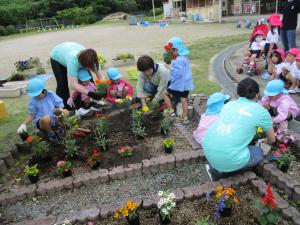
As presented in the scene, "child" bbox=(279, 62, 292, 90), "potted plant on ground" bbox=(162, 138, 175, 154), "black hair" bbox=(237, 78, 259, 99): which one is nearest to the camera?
"black hair" bbox=(237, 78, 259, 99)

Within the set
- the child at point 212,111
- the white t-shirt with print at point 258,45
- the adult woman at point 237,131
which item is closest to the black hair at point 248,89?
the adult woman at point 237,131

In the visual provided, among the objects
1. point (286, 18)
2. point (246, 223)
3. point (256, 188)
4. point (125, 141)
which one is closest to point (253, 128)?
point (256, 188)

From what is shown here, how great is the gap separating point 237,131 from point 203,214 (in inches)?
34.5

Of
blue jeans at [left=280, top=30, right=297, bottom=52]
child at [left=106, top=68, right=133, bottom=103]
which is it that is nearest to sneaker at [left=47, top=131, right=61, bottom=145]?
child at [left=106, top=68, right=133, bottom=103]

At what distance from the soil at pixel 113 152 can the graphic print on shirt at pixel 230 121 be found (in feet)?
3.94

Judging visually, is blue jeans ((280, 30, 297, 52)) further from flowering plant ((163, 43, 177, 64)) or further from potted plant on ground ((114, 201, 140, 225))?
potted plant on ground ((114, 201, 140, 225))

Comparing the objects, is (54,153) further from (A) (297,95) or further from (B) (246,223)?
(A) (297,95)

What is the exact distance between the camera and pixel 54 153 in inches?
168

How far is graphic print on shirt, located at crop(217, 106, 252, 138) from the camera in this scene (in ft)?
9.47

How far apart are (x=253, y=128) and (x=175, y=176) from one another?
1153 millimetres

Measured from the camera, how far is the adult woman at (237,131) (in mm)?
2893

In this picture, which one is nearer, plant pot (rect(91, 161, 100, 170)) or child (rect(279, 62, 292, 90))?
plant pot (rect(91, 161, 100, 170))

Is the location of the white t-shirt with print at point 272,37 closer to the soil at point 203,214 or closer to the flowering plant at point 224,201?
the soil at point 203,214

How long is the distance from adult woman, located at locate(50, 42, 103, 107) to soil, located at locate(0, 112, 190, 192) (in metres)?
0.85
